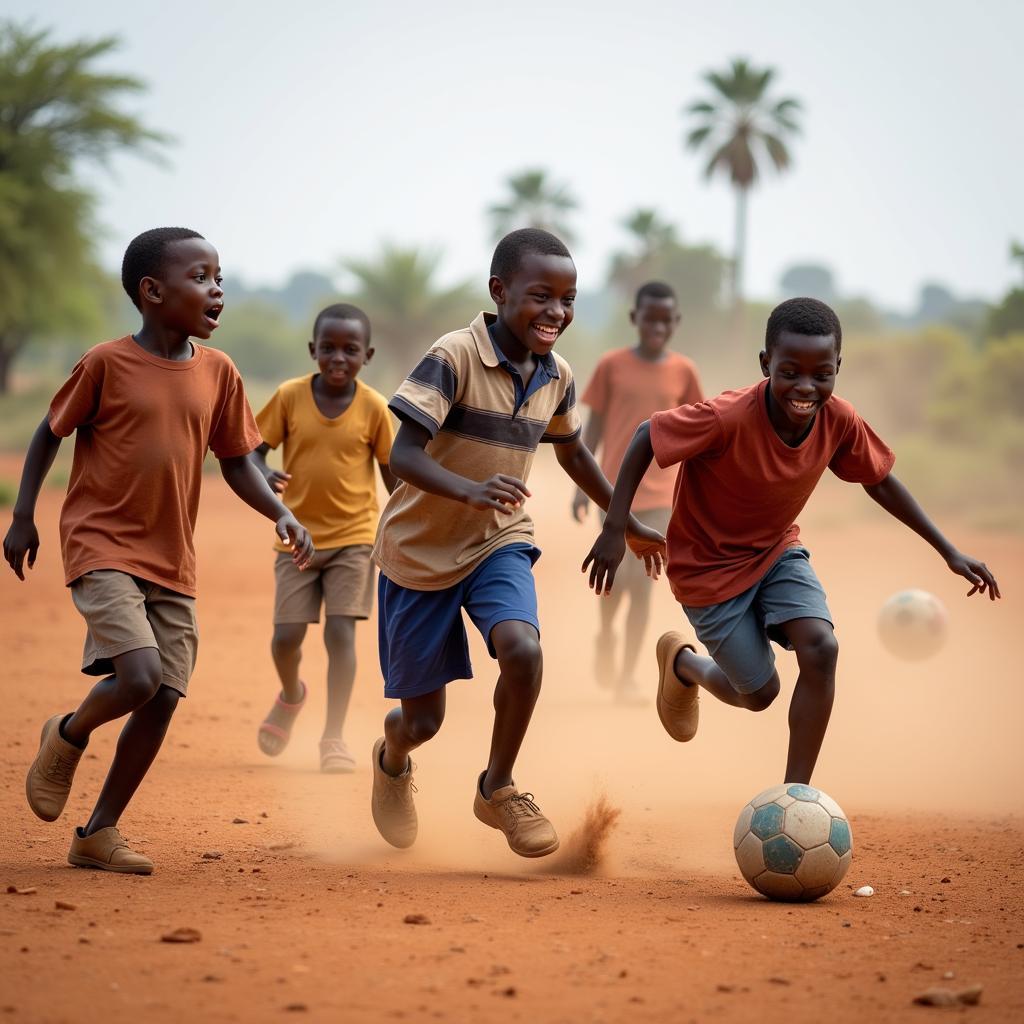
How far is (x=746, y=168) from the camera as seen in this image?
4594cm

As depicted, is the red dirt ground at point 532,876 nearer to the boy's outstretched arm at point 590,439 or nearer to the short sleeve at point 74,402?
the boy's outstretched arm at point 590,439

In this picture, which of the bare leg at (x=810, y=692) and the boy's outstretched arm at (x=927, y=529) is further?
the boy's outstretched arm at (x=927, y=529)

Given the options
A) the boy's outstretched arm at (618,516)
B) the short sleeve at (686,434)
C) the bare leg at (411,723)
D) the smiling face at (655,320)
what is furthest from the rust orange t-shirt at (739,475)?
the smiling face at (655,320)

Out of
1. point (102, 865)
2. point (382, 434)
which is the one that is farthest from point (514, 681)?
point (382, 434)

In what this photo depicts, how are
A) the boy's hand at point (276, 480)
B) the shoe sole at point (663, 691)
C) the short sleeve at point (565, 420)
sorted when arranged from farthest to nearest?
the boy's hand at point (276, 480) → the shoe sole at point (663, 691) → the short sleeve at point (565, 420)

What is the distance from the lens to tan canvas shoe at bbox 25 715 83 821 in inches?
190

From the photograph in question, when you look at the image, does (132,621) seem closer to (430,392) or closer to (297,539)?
(297,539)

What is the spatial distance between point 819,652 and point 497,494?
1.22m

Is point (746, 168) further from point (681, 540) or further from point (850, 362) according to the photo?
point (681, 540)

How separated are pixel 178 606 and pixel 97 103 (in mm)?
30523

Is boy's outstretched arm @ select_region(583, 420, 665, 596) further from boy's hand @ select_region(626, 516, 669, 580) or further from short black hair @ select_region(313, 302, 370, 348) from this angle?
short black hair @ select_region(313, 302, 370, 348)

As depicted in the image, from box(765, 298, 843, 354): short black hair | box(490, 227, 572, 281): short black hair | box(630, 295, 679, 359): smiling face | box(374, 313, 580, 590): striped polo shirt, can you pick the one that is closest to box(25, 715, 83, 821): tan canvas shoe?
box(374, 313, 580, 590): striped polo shirt

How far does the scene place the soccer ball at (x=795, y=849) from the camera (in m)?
4.45

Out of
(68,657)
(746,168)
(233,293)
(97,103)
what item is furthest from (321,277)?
(68,657)
